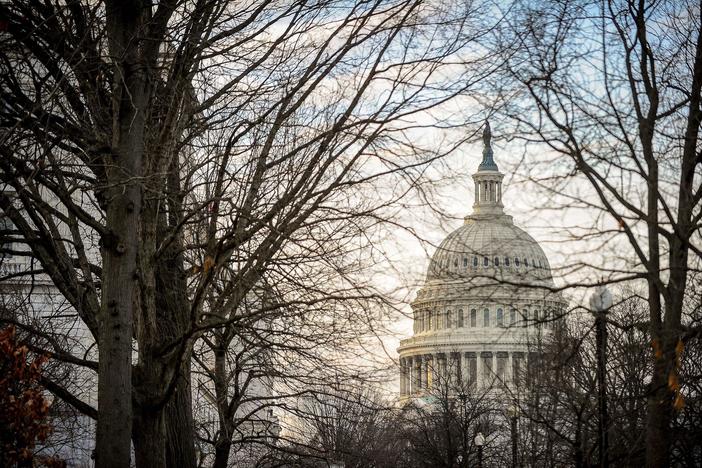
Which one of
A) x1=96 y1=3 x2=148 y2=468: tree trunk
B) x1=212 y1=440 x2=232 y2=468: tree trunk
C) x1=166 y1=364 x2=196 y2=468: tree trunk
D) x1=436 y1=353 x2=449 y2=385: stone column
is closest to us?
x1=96 y1=3 x2=148 y2=468: tree trunk

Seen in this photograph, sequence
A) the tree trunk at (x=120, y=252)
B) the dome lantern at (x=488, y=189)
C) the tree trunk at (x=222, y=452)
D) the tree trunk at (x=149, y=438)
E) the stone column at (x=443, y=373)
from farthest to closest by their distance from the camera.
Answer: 1. the dome lantern at (x=488, y=189)
2. the stone column at (x=443, y=373)
3. the tree trunk at (x=222, y=452)
4. the tree trunk at (x=149, y=438)
5. the tree trunk at (x=120, y=252)

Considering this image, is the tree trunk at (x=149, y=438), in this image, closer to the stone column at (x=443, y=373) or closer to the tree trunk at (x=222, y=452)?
the tree trunk at (x=222, y=452)

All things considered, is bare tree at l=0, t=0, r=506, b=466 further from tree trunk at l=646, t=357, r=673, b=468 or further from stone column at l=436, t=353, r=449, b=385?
stone column at l=436, t=353, r=449, b=385

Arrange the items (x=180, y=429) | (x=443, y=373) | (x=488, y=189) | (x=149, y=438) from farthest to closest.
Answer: (x=488, y=189)
(x=443, y=373)
(x=180, y=429)
(x=149, y=438)

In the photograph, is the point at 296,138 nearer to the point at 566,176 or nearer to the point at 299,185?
the point at 299,185

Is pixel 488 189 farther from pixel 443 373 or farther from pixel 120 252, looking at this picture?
Result: pixel 120 252

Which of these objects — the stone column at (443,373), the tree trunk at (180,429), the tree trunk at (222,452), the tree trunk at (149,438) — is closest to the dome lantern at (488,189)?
the stone column at (443,373)

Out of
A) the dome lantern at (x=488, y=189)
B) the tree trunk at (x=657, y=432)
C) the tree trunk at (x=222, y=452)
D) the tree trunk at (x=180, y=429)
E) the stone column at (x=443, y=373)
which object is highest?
the dome lantern at (x=488, y=189)

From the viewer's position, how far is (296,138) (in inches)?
542

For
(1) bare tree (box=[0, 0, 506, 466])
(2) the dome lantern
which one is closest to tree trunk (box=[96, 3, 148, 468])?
(1) bare tree (box=[0, 0, 506, 466])

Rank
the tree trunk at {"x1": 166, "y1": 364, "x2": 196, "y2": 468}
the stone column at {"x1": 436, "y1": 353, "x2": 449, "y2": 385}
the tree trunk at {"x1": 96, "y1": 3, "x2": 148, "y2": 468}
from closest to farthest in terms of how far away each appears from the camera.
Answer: the tree trunk at {"x1": 96, "y1": 3, "x2": 148, "y2": 468}
the tree trunk at {"x1": 166, "y1": 364, "x2": 196, "y2": 468}
the stone column at {"x1": 436, "y1": 353, "x2": 449, "y2": 385}

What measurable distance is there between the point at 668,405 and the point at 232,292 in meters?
4.28

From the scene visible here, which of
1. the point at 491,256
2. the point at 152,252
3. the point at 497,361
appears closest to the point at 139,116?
the point at 152,252

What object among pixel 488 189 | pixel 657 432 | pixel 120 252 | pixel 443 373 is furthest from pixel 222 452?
pixel 488 189
